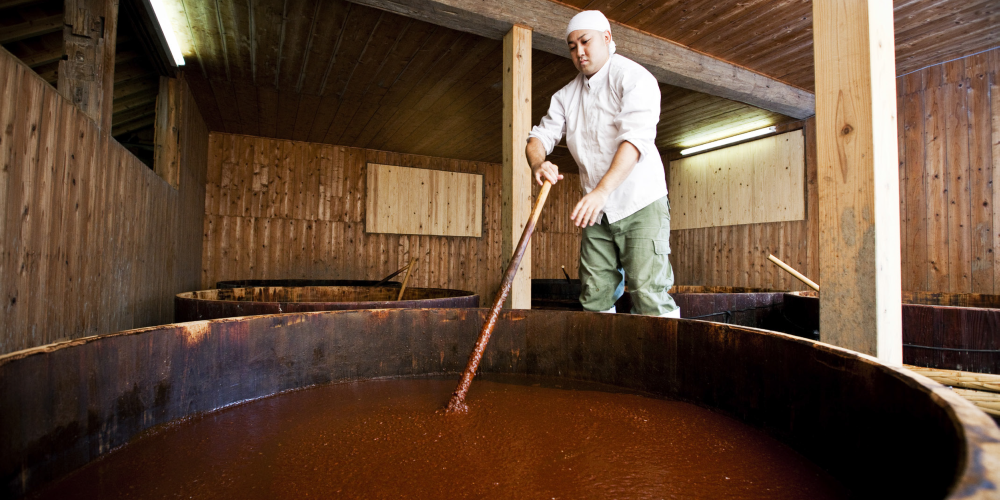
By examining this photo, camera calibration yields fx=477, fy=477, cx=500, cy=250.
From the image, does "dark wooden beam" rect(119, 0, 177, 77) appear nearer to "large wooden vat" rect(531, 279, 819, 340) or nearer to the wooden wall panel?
"large wooden vat" rect(531, 279, 819, 340)

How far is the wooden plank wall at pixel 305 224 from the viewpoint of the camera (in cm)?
670

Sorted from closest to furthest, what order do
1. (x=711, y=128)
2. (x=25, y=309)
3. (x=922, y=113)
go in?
1. (x=25, y=309)
2. (x=922, y=113)
3. (x=711, y=128)

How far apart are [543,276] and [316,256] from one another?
3.98 meters

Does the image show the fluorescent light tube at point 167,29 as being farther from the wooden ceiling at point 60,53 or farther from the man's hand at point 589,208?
the man's hand at point 589,208

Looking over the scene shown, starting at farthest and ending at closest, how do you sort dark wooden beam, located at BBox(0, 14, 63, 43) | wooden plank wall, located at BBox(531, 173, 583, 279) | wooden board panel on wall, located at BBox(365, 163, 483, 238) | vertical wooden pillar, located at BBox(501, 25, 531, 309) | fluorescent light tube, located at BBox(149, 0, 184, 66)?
wooden plank wall, located at BBox(531, 173, 583, 279), wooden board panel on wall, located at BBox(365, 163, 483, 238), fluorescent light tube, located at BBox(149, 0, 184, 66), vertical wooden pillar, located at BBox(501, 25, 531, 309), dark wooden beam, located at BBox(0, 14, 63, 43)

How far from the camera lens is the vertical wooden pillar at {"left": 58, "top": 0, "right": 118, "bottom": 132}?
248 cm

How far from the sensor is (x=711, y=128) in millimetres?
6617

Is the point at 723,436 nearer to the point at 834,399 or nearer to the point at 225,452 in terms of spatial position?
the point at 834,399

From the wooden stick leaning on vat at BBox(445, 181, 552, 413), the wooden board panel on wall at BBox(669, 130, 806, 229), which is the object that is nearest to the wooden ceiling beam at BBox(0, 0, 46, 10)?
the wooden stick leaning on vat at BBox(445, 181, 552, 413)

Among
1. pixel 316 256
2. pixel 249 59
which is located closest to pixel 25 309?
pixel 249 59

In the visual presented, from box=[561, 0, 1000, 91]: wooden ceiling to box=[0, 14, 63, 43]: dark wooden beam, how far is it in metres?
3.24

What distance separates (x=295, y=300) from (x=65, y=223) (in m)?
1.64

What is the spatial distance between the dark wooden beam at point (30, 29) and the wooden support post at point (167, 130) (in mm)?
1376

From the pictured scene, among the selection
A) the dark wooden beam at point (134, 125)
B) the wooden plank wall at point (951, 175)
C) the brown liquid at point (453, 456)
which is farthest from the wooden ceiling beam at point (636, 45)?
the dark wooden beam at point (134, 125)
